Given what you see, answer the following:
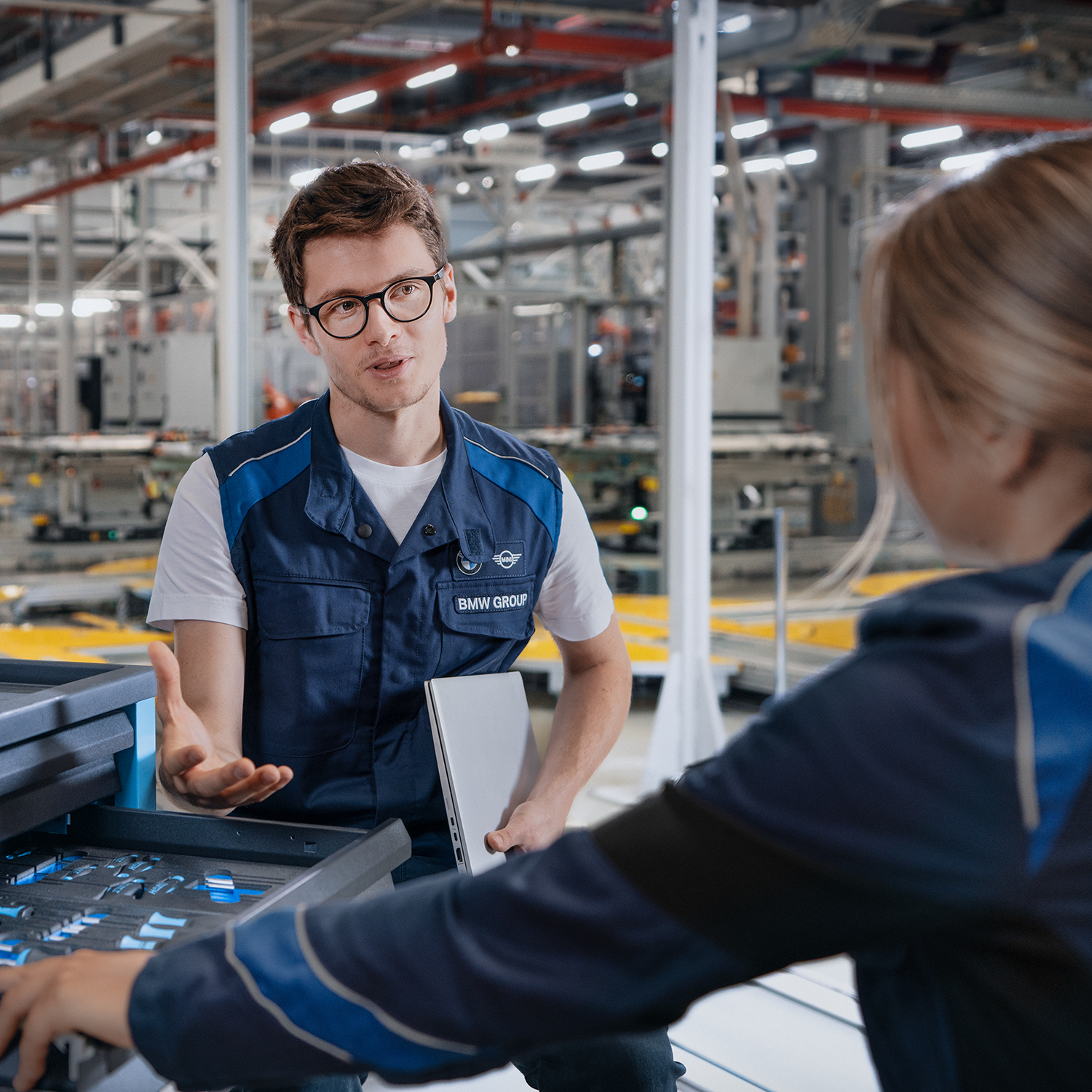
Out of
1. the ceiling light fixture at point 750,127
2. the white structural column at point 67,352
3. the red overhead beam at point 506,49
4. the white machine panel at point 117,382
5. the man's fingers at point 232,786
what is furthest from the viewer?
the white structural column at point 67,352

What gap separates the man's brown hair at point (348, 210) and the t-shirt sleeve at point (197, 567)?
31 centimetres

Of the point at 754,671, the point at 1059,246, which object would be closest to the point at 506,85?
the point at 754,671

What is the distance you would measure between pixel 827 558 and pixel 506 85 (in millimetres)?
6507

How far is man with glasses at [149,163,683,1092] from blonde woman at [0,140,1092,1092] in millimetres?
822

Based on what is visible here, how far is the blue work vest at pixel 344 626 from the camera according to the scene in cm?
161

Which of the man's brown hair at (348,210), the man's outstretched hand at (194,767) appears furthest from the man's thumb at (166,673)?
the man's brown hair at (348,210)

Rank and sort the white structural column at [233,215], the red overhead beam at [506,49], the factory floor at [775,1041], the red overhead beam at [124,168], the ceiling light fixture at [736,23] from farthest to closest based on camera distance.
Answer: the red overhead beam at [124,168], the ceiling light fixture at [736,23], the red overhead beam at [506,49], the white structural column at [233,215], the factory floor at [775,1041]

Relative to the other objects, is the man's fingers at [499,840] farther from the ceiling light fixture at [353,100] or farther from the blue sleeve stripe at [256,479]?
the ceiling light fixture at [353,100]

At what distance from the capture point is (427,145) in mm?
11070

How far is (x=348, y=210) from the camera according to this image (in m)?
1.64

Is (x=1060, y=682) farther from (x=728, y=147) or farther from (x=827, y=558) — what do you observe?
(x=827, y=558)

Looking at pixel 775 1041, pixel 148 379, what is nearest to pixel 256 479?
pixel 775 1041

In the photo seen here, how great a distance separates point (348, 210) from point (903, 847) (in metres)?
1.27

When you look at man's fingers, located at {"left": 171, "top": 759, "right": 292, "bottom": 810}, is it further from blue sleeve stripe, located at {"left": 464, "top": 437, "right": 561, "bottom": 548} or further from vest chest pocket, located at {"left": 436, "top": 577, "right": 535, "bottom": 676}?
blue sleeve stripe, located at {"left": 464, "top": 437, "right": 561, "bottom": 548}
